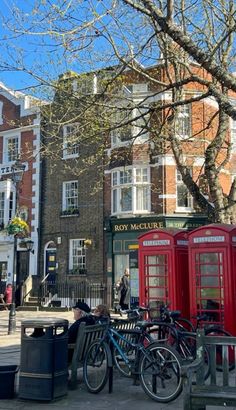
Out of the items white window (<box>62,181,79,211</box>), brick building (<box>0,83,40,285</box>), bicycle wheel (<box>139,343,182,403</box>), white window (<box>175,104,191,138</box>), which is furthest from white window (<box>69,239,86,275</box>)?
bicycle wheel (<box>139,343,182,403</box>)

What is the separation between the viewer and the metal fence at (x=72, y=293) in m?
24.3

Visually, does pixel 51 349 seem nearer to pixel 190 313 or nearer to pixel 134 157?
pixel 190 313

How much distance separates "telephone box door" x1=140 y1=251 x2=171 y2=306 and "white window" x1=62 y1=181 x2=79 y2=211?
16.1 m

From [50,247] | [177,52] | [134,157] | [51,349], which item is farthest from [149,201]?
[51,349]

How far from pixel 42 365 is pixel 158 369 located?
1.67 meters

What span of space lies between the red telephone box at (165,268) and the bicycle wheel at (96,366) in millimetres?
2810

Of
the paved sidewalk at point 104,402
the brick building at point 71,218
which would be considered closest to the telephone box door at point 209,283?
the paved sidewalk at point 104,402

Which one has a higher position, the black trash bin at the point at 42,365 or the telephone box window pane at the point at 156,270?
the telephone box window pane at the point at 156,270

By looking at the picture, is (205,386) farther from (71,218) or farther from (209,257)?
(71,218)

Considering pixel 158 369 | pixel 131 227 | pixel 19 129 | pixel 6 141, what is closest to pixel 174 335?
pixel 158 369

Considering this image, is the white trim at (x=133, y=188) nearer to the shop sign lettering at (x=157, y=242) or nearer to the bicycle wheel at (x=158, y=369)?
the shop sign lettering at (x=157, y=242)

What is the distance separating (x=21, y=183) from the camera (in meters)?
28.8

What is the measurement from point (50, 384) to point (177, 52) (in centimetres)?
821

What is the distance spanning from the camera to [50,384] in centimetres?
692
